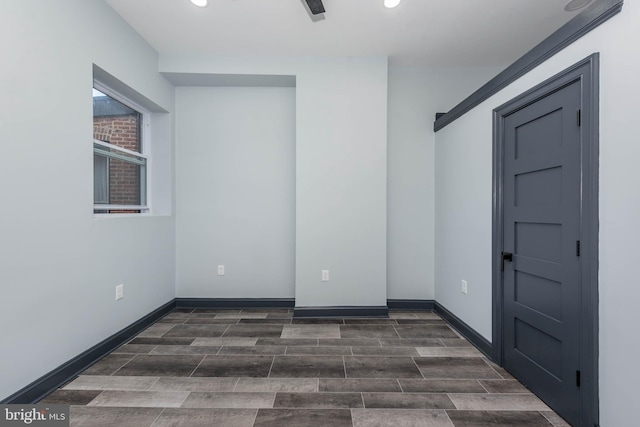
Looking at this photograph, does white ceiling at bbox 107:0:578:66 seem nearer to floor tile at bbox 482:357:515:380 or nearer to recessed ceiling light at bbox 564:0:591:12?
recessed ceiling light at bbox 564:0:591:12

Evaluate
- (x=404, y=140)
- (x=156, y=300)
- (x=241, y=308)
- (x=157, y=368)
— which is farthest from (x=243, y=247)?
(x=404, y=140)

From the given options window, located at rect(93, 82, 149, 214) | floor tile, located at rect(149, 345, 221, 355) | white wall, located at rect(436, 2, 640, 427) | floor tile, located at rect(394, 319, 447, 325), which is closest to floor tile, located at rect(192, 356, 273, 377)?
floor tile, located at rect(149, 345, 221, 355)

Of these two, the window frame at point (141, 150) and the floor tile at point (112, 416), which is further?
the window frame at point (141, 150)

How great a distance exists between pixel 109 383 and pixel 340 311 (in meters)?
2.10

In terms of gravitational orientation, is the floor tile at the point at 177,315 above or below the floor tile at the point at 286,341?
below

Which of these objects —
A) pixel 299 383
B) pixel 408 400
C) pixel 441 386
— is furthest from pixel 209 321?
pixel 441 386

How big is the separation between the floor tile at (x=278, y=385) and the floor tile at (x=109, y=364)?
992 mm

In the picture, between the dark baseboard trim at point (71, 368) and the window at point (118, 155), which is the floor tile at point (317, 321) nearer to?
the dark baseboard trim at point (71, 368)

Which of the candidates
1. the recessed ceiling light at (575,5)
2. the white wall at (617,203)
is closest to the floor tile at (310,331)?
the white wall at (617,203)

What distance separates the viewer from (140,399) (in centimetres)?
186

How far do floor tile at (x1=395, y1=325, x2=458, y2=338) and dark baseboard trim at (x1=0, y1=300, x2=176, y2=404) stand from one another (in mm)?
2516

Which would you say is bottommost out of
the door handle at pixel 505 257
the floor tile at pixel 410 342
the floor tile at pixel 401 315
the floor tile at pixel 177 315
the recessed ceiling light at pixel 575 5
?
the floor tile at pixel 177 315

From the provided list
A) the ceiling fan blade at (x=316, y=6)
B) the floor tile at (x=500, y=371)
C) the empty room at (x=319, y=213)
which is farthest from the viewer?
the ceiling fan blade at (x=316, y=6)

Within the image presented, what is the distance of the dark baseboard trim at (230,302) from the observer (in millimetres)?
3635
